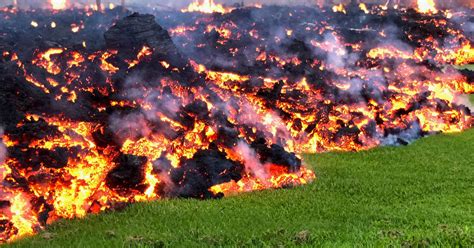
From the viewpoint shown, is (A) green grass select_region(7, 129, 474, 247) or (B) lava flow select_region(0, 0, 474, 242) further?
(B) lava flow select_region(0, 0, 474, 242)

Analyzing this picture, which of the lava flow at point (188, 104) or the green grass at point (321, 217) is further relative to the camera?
the lava flow at point (188, 104)

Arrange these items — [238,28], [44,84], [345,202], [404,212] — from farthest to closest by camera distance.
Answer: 1. [238,28]
2. [44,84]
3. [345,202]
4. [404,212]

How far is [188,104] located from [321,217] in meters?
5.61

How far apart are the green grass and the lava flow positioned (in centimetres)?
83

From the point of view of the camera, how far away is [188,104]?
14.8 metres

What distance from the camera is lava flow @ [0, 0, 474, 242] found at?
11.8 meters

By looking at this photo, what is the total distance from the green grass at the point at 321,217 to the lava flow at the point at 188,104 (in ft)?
2.71

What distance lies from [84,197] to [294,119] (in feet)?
27.4

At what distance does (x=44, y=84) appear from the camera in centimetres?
1391

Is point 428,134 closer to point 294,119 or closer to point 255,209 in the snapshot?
point 294,119

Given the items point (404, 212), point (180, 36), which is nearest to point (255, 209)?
point (404, 212)

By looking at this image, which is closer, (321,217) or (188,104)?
(321,217)

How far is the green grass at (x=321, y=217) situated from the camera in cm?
927

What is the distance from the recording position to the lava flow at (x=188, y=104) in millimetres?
11836
